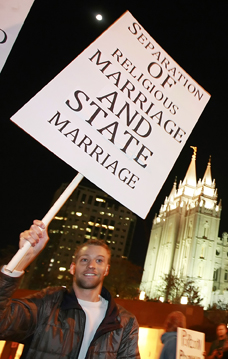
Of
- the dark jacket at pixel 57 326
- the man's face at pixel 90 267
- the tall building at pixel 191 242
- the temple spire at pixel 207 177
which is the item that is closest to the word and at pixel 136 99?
the man's face at pixel 90 267

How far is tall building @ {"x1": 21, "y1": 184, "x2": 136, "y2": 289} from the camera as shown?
3076 inches

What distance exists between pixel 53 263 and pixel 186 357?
78.3 m

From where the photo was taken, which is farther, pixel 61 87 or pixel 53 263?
pixel 53 263

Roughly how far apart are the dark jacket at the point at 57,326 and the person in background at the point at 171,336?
5.47 feet

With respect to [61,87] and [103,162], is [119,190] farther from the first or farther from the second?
[61,87]

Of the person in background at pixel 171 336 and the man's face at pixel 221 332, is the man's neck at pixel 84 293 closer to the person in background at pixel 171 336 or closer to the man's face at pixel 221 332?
the person in background at pixel 171 336

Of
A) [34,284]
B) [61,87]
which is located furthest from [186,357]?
[34,284]

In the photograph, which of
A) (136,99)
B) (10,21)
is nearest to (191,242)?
(136,99)

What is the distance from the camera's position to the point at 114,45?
9.45 feet

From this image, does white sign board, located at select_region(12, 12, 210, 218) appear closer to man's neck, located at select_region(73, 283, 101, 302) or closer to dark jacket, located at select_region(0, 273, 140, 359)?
man's neck, located at select_region(73, 283, 101, 302)

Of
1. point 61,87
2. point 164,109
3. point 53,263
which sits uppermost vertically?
point 53,263

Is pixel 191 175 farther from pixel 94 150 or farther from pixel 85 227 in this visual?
pixel 94 150

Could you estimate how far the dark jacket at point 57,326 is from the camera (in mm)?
1874

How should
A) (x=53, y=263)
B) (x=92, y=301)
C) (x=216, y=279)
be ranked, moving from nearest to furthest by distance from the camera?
(x=92, y=301) → (x=216, y=279) → (x=53, y=263)
